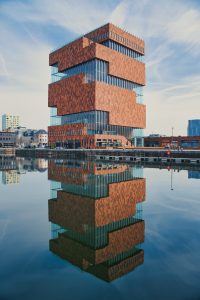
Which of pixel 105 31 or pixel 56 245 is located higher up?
pixel 105 31

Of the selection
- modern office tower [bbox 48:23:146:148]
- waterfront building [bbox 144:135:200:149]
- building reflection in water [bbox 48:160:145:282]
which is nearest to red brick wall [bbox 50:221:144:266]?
building reflection in water [bbox 48:160:145:282]

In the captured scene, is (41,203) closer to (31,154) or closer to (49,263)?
(49,263)

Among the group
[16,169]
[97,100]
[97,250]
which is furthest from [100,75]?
[97,250]

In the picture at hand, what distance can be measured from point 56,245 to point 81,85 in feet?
390

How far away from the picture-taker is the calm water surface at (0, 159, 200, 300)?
33.9 feet

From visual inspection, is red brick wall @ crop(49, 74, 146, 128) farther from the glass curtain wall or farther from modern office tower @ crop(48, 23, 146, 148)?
the glass curtain wall

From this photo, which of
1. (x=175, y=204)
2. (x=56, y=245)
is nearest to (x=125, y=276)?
(x=56, y=245)

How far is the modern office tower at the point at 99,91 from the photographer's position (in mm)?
125625

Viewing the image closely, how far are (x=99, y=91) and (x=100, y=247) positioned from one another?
11274 centimetres

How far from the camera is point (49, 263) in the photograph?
497 inches

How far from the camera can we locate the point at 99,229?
18.0 m

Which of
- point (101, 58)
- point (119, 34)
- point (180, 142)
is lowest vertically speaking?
point (180, 142)

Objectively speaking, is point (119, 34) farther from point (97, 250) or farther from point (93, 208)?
point (97, 250)

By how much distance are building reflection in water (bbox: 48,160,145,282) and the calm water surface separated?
45mm
